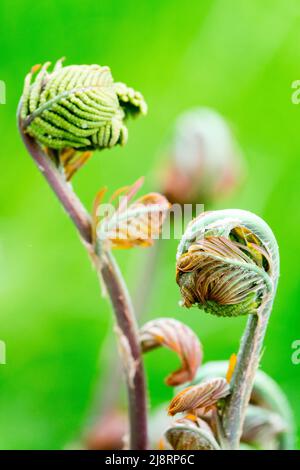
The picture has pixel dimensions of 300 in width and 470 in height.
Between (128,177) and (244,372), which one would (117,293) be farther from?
(128,177)

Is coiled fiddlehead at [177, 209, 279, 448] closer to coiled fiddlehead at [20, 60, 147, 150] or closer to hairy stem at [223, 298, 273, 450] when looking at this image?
hairy stem at [223, 298, 273, 450]

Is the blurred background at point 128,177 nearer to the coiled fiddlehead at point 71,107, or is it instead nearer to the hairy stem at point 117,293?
the hairy stem at point 117,293

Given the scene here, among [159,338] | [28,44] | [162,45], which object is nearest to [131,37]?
[162,45]

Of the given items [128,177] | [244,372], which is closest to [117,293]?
[244,372]

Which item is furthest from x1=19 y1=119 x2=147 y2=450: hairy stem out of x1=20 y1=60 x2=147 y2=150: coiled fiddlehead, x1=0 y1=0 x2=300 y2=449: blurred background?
x1=0 y1=0 x2=300 y2=449: blurred background

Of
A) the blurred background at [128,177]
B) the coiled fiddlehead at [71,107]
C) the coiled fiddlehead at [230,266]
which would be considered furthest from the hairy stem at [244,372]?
the blurred background at [128,177]
